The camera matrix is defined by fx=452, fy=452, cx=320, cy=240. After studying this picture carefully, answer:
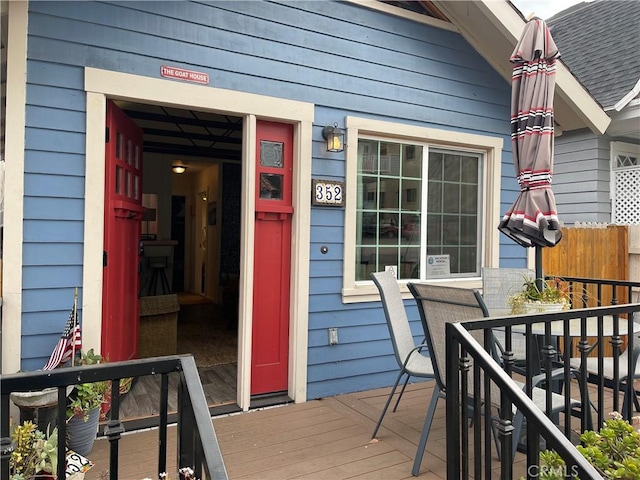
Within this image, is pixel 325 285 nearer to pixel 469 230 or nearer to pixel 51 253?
pixel 469 230

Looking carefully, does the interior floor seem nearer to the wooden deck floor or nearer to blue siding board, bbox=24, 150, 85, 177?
the wooden deck floor

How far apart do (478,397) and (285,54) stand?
268cm

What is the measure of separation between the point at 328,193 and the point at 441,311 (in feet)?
4.88

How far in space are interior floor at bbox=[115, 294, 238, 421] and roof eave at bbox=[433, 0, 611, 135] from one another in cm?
364

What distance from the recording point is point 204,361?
13.9 ft

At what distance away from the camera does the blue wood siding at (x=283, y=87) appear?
8.54 ft

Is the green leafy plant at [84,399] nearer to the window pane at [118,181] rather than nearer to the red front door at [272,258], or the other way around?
the red front door at [272,258]

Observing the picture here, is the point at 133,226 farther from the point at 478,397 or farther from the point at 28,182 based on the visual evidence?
the point at 478,397

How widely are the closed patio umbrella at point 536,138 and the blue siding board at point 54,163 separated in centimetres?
272

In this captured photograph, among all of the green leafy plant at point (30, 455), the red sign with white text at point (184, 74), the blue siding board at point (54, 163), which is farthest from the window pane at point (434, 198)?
the green leafy plant at point (30, 455)

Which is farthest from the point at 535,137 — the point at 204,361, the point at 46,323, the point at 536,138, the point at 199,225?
the point at 199,225

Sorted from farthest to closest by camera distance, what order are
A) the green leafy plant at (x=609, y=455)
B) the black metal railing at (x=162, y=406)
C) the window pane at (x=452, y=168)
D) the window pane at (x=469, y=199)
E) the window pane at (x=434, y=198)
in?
the window pane at (x=469, y=199) → the window pane at (x=452, y=168) → the window pane at (x=434, y=198) → the green leafy plant at (x=609, y=455) → the black metal railing at (x=162, y=406)

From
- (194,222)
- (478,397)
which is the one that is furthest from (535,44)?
(194,222)

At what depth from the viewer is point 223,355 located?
14.6 feet
